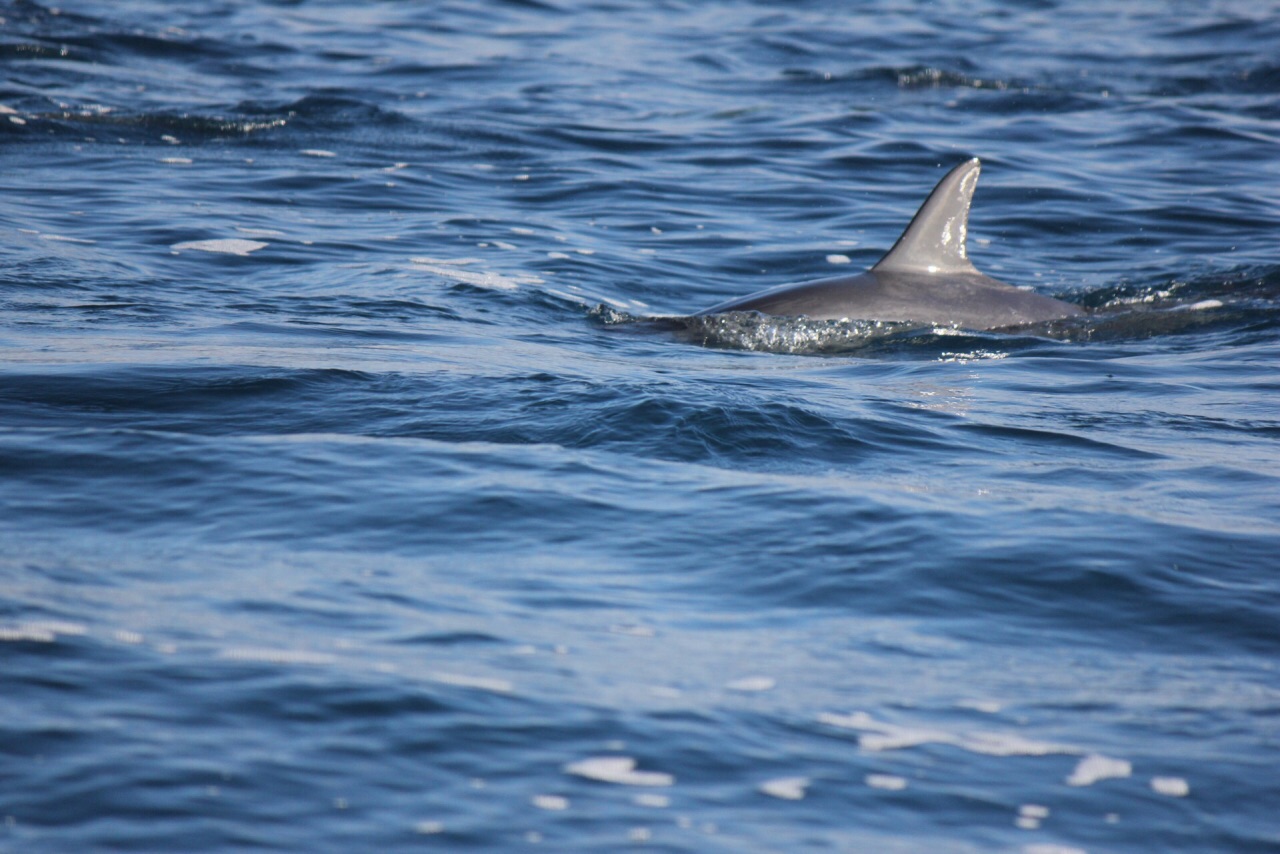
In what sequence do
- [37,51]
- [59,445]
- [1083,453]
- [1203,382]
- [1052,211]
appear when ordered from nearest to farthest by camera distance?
[59,445] < [1083,453] < [1203,382] < [1052,211] < [37,51]

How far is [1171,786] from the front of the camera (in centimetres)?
370

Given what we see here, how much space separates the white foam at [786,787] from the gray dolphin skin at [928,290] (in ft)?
18.9

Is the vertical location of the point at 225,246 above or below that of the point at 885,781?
above

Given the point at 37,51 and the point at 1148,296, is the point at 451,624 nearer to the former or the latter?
the point at 1148,296

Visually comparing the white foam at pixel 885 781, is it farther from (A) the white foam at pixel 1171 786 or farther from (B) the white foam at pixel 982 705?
(A) the white foam at pixel 1171 786

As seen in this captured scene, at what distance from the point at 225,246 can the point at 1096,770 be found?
8.73m

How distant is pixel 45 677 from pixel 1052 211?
38.9ft

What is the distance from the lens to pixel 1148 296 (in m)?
11.0

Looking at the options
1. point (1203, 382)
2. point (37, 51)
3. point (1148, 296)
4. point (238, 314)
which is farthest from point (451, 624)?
point (37, 51)

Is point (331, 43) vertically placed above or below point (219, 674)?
above

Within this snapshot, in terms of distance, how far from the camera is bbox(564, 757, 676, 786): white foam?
360cm

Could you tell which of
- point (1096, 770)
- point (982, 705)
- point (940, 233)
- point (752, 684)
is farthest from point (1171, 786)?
point (940, 233)

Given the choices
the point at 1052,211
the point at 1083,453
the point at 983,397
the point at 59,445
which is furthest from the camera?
the point at 1052,211

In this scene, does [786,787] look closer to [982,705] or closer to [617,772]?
[617,772]
